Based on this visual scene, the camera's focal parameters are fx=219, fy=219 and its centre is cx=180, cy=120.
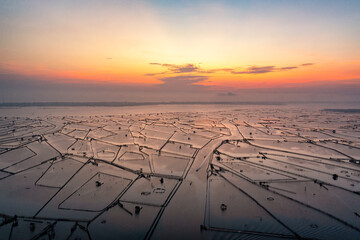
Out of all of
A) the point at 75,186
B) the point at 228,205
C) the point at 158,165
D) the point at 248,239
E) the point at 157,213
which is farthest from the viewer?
Answer: the point at 158,165

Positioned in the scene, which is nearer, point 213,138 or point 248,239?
point 248,239

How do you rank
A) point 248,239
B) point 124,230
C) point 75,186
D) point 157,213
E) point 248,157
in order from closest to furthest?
point 248,239, point 124,230, point 157,213, point 75,186, point 248,157

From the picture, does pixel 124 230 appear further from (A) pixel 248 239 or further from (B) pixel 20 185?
(B) pixel 20 185

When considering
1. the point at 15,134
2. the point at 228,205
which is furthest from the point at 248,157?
the point at 15,134

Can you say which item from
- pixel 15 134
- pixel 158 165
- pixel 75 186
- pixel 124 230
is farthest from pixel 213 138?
pixel 15 134

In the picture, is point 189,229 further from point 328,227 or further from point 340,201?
point 340,201

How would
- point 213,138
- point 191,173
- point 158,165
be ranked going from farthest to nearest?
point 213,138 → point 158,165 → point 191,173
